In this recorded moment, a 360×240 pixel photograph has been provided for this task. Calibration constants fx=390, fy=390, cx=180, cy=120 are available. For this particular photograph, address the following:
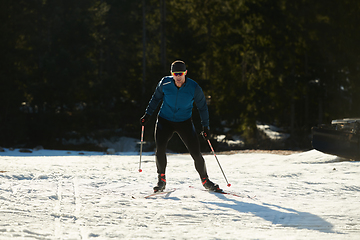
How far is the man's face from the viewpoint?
5.21 metres

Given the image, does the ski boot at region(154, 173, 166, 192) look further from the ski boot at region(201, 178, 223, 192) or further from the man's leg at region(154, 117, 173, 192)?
the ski boot at region(201, 178, 223, 192)

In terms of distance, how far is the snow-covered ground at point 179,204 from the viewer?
3758mm

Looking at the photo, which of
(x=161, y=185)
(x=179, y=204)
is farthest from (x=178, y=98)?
(x=179, y=204)

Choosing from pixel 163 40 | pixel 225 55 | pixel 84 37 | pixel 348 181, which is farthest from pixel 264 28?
pixel 348 181

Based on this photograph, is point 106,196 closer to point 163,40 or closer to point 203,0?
point 163,40

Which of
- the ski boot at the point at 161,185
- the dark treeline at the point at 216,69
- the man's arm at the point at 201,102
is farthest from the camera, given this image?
the dark treeline at the point at 216,69

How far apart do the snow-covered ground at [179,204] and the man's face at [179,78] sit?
155 cm

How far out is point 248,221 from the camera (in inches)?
164

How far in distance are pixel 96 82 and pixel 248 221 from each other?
2185cm

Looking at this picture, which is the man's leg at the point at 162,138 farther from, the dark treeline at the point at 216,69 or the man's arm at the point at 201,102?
the dark treeline at the point at 216,69

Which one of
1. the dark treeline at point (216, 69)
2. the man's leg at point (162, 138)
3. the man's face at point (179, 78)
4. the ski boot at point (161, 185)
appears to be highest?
the dark treeline at point (216, 69)

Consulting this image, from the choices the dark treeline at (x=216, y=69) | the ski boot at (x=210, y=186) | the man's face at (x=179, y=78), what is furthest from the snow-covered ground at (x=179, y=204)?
the dark treeline at (x=216, y=69)

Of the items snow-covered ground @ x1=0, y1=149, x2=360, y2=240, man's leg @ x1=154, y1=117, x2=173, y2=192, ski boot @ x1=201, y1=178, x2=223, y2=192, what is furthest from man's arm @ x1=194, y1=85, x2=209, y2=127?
snow-covered ground @ x1=0, y1=149, x2=360, y2=240

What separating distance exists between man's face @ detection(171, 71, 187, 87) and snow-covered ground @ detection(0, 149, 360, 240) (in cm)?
155
